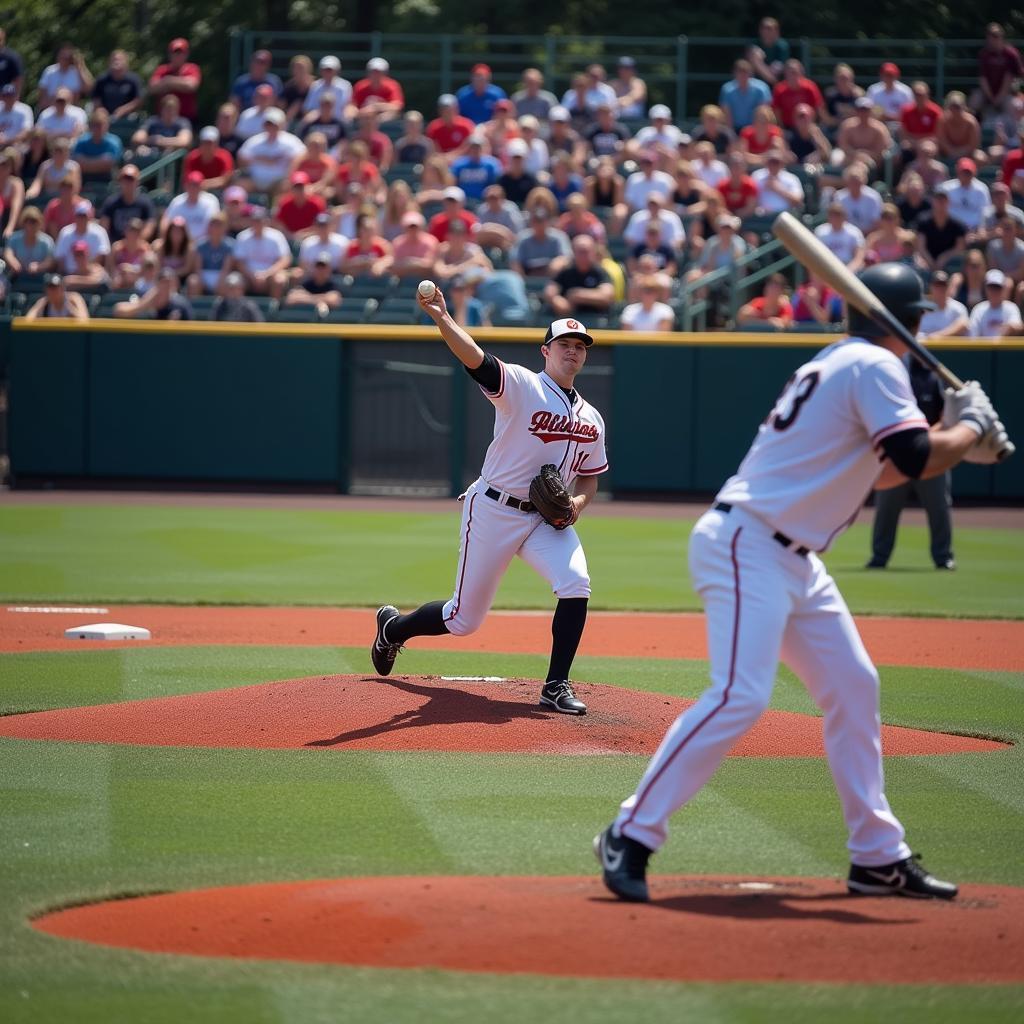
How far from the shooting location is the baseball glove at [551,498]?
852cm

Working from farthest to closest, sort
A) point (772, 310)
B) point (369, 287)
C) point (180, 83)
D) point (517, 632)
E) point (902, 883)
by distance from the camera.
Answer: point (180, 83) → point (369, 287) → point (772, 310) → point (517, 632) → point (902, 883)

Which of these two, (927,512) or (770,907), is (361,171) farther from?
(770,907)

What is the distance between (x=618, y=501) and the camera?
73.2 feet

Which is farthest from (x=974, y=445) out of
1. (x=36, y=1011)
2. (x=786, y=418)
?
(x=36, y=1011)

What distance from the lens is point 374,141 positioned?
24484mm

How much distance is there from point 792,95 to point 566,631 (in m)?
17.9

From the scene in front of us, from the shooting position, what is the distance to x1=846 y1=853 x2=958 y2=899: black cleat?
543 centimetres

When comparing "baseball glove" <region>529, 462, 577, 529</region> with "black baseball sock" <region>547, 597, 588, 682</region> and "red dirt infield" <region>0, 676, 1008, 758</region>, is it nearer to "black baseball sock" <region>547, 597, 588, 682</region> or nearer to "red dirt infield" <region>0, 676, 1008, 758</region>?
"black baseball sock" <region>547, 597, 588, 682</region>

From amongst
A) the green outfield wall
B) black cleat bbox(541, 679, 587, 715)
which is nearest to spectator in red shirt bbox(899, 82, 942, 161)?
the green outfield wall

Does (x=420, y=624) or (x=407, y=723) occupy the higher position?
(x=420, y=624)

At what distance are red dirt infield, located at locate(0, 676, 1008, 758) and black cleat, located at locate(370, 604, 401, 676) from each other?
0.71ft

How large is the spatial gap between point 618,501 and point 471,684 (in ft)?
43.6

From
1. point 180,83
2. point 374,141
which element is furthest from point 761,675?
point 180,83

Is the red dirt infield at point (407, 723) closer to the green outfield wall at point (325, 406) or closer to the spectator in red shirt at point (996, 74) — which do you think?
the green outfield wall at point (325, 406)
